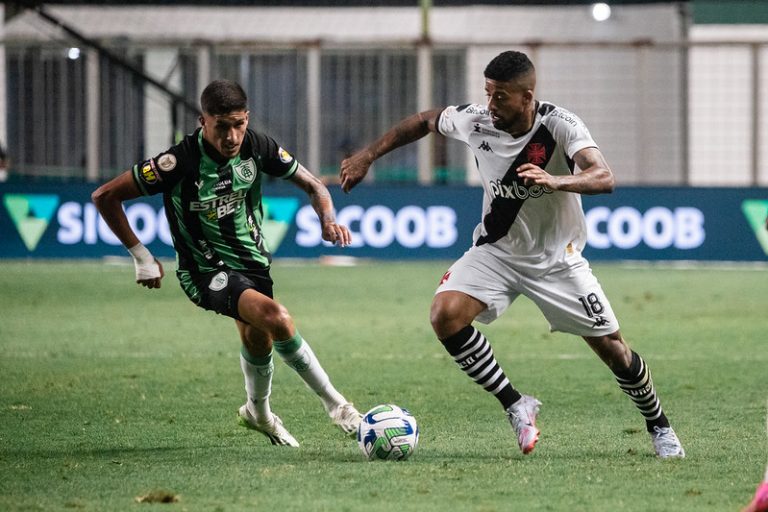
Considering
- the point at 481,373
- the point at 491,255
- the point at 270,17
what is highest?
the point at 270,17

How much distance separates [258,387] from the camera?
7.15 metres

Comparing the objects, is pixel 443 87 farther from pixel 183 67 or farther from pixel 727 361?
pixel 727 361

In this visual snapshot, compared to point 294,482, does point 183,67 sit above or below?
above

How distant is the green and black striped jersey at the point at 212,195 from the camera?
699 cm

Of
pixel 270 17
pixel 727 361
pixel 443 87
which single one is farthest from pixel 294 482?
pixel 270 17

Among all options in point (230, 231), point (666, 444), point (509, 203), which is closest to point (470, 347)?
point (509, 203)

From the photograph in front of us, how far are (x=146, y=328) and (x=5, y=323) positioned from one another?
134cm

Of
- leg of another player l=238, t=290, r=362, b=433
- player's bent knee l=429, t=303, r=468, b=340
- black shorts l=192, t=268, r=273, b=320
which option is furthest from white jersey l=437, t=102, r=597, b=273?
black shorts l=192, t=268, r=273, b=320

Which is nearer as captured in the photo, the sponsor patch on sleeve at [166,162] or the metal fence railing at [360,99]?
the sponsor patch on sleeve at [166,162]

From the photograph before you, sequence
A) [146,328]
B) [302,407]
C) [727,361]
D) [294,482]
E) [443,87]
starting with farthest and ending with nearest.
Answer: [443,87] < [146,328] < [727,361] < [302,407] < [294,482]

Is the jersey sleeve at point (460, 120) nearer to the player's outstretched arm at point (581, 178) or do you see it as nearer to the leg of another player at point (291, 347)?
the player's outstretched arm at point (581, 178)

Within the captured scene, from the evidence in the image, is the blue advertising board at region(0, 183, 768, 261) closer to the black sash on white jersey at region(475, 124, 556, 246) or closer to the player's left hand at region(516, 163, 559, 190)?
the black sash on white jersey at region(475, 124, 556, 246)

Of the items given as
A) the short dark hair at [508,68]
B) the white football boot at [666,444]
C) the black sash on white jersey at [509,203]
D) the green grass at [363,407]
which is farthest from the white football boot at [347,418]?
the short dark hair at [508,68]

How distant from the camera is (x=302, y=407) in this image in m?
8.38
